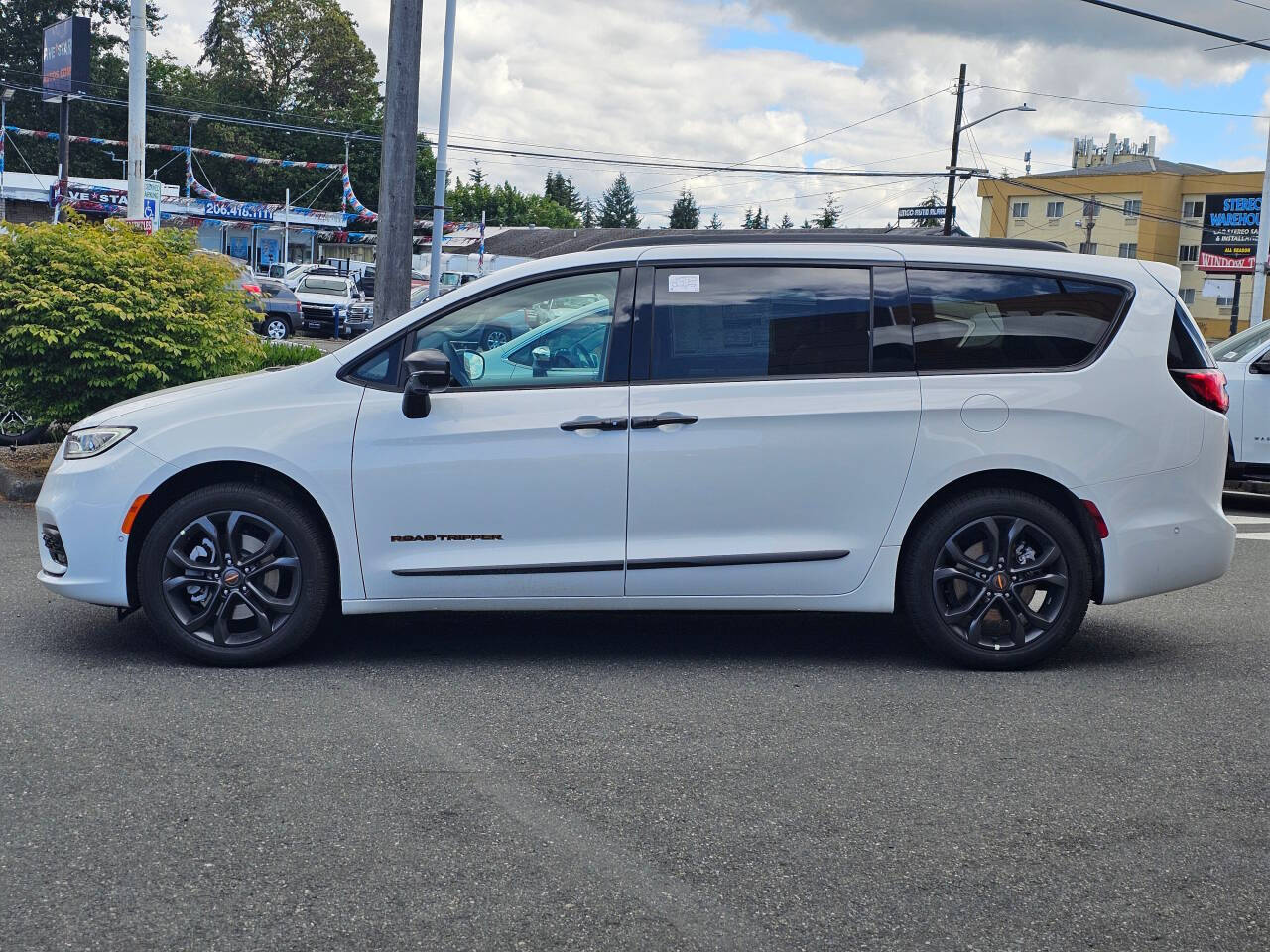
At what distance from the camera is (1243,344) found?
12211 millimetres

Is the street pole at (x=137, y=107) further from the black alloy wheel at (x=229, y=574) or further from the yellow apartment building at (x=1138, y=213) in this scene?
the yellow apartment building at (x=1138, y=213)

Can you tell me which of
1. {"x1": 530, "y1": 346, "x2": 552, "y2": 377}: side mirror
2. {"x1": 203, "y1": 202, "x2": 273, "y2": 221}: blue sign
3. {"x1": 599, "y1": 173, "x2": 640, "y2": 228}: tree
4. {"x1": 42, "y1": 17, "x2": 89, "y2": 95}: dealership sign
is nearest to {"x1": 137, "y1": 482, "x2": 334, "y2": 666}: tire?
{"x1": 530, "y1": 346, "x2": 552, "y2": 377}: side mirror

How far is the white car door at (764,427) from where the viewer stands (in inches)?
220

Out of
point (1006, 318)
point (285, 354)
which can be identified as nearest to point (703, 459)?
point (1006, 318)

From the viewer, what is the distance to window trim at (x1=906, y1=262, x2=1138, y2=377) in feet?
18.9

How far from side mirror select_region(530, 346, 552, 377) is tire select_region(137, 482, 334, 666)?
1.10 m

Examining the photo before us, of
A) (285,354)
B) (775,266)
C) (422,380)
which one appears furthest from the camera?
(285,354)

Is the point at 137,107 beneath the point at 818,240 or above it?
above

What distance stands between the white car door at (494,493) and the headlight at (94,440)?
989 millimetres

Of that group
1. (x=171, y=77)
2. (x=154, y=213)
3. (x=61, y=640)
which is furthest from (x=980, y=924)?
(x=171, y=77)

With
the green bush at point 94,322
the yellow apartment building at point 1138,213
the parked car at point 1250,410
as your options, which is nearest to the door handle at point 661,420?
the green bush at point 94,322

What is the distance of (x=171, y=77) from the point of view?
286 ft

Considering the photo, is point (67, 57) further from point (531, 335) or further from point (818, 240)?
point (818, 240)

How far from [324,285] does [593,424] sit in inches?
1322
